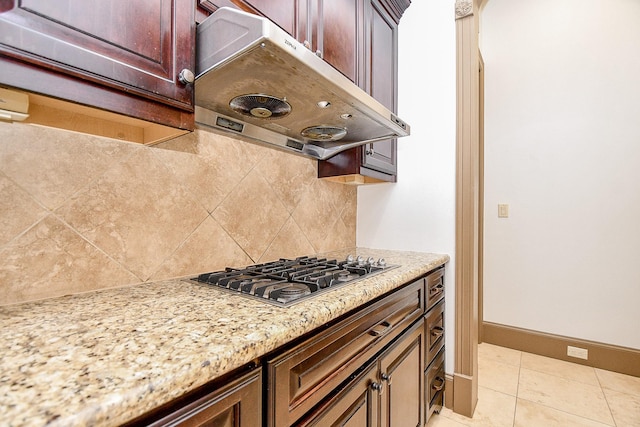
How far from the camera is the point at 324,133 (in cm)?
142

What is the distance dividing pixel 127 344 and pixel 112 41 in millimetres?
627

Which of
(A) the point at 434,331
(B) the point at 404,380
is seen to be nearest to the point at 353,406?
(B) the point at 404,380

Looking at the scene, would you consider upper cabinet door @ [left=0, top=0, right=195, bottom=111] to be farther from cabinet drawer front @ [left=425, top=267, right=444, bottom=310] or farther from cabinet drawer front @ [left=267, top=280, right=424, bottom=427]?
cabinet drawer front @ [left=425, top=267, right=444, bottom=310]

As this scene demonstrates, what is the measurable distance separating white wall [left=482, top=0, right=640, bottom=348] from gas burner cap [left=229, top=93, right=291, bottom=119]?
7.09ft

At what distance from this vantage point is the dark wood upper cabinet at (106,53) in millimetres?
522

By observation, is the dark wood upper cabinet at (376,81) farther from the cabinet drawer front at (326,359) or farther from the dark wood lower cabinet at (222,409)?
the dark wood lower cabinet at (222,409)

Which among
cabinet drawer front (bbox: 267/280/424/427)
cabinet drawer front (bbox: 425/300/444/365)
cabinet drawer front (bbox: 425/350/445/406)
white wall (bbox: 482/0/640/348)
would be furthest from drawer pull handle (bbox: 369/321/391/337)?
white wall (bbox: 482/0/640/348)

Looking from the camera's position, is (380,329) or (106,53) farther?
(380,329)

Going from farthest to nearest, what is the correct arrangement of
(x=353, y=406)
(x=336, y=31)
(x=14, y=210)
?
(x=336, y=31), (x=353, y=406), (x=14, y=210)

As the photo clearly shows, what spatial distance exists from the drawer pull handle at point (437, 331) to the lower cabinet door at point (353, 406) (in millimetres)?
676

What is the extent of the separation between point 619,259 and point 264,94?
265 centimetres

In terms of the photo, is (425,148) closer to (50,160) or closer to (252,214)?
(252,214)

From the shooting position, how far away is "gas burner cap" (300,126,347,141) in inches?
53.9

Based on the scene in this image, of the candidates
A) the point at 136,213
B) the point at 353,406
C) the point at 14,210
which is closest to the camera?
the point at 14,210
